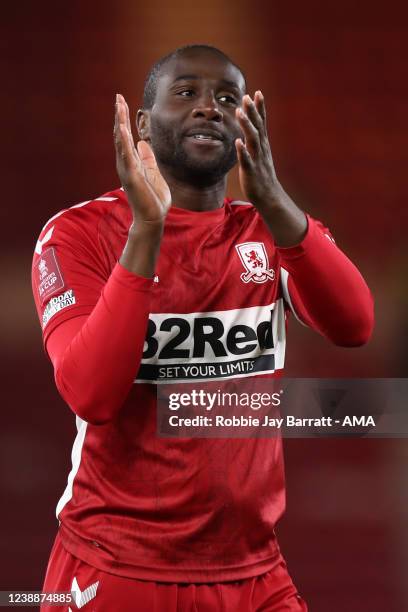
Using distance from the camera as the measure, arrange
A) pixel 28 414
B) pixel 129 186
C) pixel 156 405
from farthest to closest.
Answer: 1. pixel 28 414
2. pixel 156 405
3. pixel 129 186

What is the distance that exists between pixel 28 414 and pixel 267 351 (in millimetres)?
1872

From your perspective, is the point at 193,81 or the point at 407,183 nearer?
the point at 193,81

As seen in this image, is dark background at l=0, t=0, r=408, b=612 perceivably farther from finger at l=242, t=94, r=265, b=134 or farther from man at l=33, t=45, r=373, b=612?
finger at l=242, t=94, r=265, b=134

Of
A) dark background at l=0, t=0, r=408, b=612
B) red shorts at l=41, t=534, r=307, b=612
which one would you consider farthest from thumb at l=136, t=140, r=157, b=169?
dark background at l=0, t=0, r=408, b=612

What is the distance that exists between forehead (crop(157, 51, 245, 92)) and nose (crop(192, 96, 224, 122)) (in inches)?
1.4

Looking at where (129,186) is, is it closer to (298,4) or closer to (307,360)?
(307,360)

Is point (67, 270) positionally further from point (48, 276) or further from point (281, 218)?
point (281, 218)

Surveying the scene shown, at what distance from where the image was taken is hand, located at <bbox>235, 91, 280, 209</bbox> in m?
1.12

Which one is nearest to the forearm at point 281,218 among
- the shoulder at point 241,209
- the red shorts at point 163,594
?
the shoulder at point 241,209

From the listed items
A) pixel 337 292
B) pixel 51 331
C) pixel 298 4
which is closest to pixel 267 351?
pixel 337 292

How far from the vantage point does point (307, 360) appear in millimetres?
3188

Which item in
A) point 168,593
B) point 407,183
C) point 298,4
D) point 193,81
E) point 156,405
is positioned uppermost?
point 298,4

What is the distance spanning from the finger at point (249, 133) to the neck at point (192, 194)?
23cm

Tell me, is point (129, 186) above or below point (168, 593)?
above
